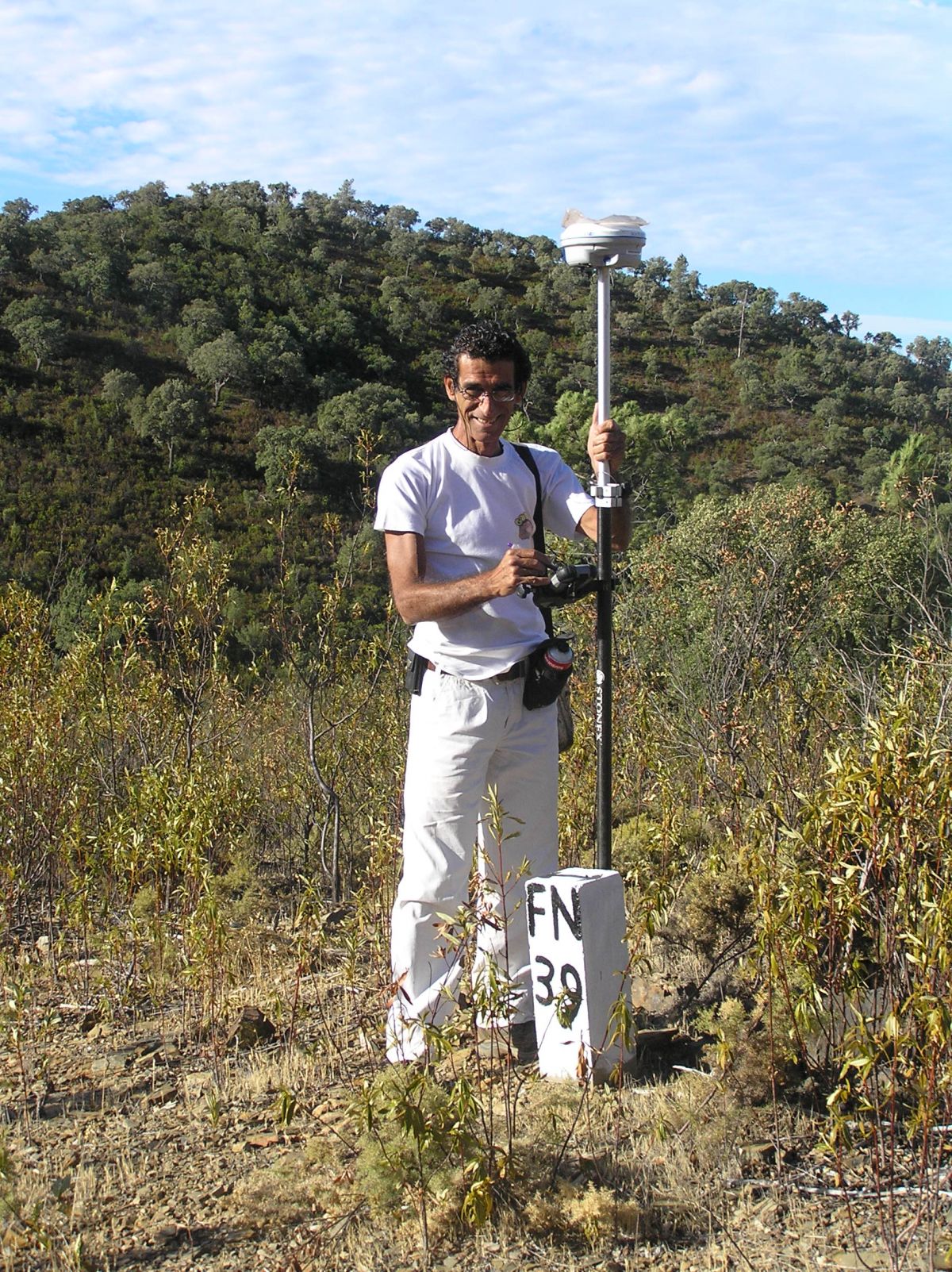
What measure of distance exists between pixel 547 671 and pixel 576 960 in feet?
2.32

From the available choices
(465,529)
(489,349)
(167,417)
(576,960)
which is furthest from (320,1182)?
Answer: (167,417)

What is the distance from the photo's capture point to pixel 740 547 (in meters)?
8.91

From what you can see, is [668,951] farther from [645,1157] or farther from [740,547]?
[740,547]

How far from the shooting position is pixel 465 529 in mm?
2986

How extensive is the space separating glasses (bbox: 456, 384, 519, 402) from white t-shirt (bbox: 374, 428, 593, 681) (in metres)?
0.12

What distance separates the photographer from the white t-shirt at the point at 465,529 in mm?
2920

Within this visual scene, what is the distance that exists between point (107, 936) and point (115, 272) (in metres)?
40.5

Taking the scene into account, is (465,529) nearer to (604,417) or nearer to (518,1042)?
(604,417)

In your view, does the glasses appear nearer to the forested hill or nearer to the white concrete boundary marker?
the white concrete boundary marker

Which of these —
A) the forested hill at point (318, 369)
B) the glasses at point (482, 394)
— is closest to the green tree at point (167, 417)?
the forested hill at point (318, 369)

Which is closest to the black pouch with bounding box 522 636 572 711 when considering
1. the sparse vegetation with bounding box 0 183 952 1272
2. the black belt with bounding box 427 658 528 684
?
the black belt with bounding box 427 658 528 684

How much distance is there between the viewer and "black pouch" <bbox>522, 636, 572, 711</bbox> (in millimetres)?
2963

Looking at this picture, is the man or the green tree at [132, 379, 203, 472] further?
the green tree at [132, 379, 203, 472]

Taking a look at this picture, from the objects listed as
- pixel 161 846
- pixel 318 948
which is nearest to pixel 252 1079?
pixel 318 948
